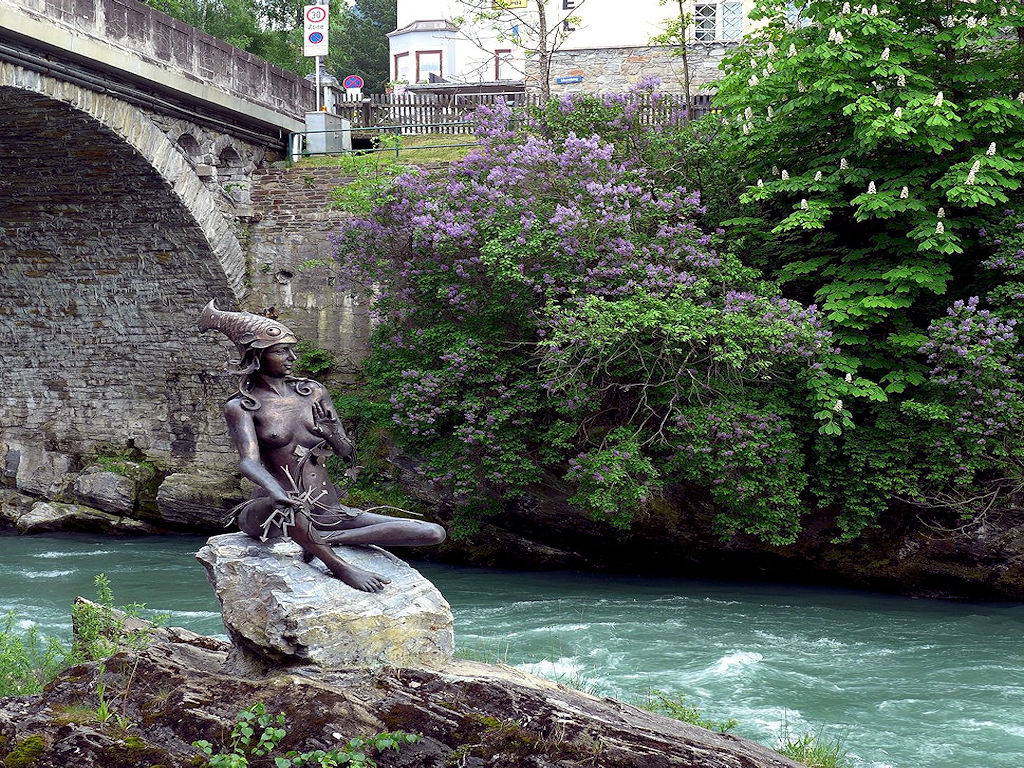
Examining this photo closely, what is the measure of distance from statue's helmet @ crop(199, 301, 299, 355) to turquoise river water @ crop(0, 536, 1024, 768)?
295 cm

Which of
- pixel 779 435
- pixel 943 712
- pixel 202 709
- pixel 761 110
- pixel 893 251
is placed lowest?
pixel 943 712

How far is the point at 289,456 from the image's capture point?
7.05 metres

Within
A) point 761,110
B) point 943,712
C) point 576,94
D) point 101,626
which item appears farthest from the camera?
point 576,94

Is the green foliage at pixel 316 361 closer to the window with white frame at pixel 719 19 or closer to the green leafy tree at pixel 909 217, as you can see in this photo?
the green leafy tree at pixel 909 217

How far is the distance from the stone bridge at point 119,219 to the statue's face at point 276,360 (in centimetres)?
685

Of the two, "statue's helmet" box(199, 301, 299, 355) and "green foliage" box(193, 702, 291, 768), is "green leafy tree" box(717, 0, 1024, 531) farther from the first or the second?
"green foliage" box(193, 702, 291, 768)

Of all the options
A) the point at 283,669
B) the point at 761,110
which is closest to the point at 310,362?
the point at 761,110

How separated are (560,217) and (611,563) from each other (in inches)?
170

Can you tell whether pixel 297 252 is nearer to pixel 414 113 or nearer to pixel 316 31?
pixel 414 113

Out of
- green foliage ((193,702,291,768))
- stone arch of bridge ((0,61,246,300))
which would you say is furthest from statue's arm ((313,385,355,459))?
stone arch of bridge ((0,61,246,300))

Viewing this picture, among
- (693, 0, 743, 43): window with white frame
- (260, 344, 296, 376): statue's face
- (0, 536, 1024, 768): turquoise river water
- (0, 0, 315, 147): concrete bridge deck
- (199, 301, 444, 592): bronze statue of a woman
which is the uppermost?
(693, 0, 743, 43): window with white frame

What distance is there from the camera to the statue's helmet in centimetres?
707

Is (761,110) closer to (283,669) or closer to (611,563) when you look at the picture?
(611,563)

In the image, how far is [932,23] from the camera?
12844 millimetres
